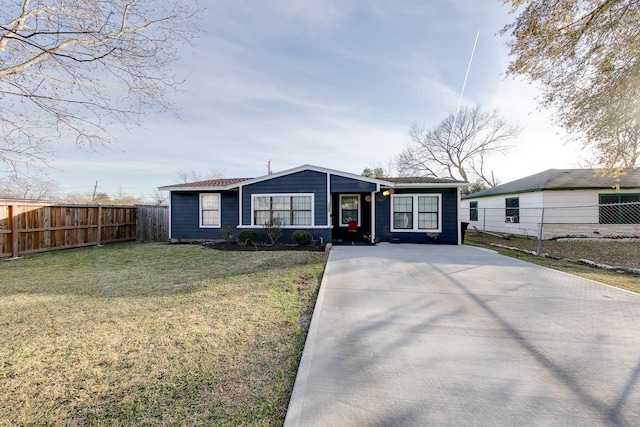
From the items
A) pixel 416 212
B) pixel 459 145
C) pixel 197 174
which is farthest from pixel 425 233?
pixel 197 174

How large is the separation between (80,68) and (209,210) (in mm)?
6784

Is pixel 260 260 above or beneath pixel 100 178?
beneath

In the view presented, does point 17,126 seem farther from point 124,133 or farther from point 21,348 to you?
point 21,348

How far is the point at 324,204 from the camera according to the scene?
1022 centimetres

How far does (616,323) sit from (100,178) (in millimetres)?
29511

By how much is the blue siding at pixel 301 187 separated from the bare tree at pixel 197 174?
27649mm

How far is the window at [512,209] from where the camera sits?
1478 cm

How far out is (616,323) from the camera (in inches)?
125

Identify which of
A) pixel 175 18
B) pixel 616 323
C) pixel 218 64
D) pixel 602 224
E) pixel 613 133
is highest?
pixel 218 64

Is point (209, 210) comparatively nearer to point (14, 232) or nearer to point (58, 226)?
point (58, 226)

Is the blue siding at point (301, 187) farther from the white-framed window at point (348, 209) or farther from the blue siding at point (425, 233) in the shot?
the blue siding at point (425, 233)

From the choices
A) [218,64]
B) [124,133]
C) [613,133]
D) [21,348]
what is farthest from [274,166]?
[21,348]

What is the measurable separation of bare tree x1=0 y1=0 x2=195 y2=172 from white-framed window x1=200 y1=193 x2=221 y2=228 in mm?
5587

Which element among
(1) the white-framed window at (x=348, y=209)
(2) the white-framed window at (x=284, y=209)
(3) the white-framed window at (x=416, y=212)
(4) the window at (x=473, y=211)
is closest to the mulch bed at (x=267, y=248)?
(2) the white-framed window at (x=284, y=209)
